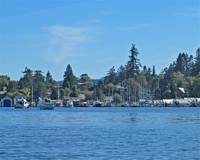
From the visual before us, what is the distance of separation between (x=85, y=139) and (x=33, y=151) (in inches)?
516

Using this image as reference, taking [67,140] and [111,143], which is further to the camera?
[67,140]

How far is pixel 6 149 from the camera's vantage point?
51188 mm

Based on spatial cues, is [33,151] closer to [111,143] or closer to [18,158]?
[18,158]

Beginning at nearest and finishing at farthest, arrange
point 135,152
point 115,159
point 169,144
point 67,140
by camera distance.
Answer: point 115,159, point 135,152, point 169,144, point 67,140

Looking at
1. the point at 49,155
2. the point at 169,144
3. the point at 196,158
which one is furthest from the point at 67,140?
the point at 196,158

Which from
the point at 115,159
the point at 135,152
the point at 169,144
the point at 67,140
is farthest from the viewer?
the point at 67,140

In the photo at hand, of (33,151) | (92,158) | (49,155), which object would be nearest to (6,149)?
(33,151)

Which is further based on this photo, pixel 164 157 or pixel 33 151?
pixel 33 151

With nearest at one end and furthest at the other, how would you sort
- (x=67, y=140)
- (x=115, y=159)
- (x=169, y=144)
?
(x=115, y=159), (x=169, y=144), (x=67, y=140)

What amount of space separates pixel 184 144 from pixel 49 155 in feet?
46.5

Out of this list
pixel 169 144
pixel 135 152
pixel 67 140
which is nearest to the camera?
pixel 135 152

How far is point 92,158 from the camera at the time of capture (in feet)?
144

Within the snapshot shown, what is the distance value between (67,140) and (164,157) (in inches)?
672

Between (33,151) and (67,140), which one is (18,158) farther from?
(67,140)
